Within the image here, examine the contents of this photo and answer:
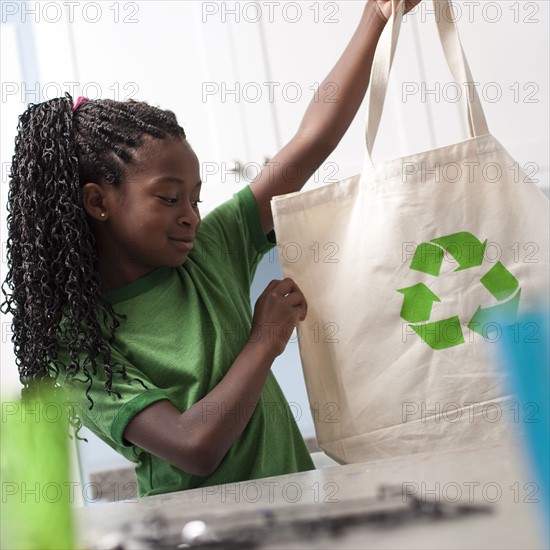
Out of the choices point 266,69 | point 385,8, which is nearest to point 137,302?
point 385,8

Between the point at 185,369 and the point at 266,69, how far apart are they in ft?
3.52

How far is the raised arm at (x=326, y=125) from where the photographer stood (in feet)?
3.34

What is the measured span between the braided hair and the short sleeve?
0.5 inches

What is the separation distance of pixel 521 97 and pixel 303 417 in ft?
2.85

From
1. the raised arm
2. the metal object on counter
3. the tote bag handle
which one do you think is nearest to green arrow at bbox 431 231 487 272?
the tote bag handle

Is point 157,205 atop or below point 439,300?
atop

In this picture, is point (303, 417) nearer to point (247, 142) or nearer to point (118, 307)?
point (247, 142)

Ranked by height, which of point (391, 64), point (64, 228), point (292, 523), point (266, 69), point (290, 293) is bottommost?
point (292, 523)

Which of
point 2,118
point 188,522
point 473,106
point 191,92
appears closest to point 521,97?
point 191,92

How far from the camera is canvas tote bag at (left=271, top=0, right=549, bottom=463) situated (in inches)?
33.2

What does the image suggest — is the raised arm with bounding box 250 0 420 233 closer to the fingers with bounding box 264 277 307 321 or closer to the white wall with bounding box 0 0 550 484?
the fingers with bounding box 264 277 307 321

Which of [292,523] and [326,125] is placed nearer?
[292,523]

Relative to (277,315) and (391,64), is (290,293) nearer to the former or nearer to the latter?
(277,315)

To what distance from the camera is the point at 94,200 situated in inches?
36.5
